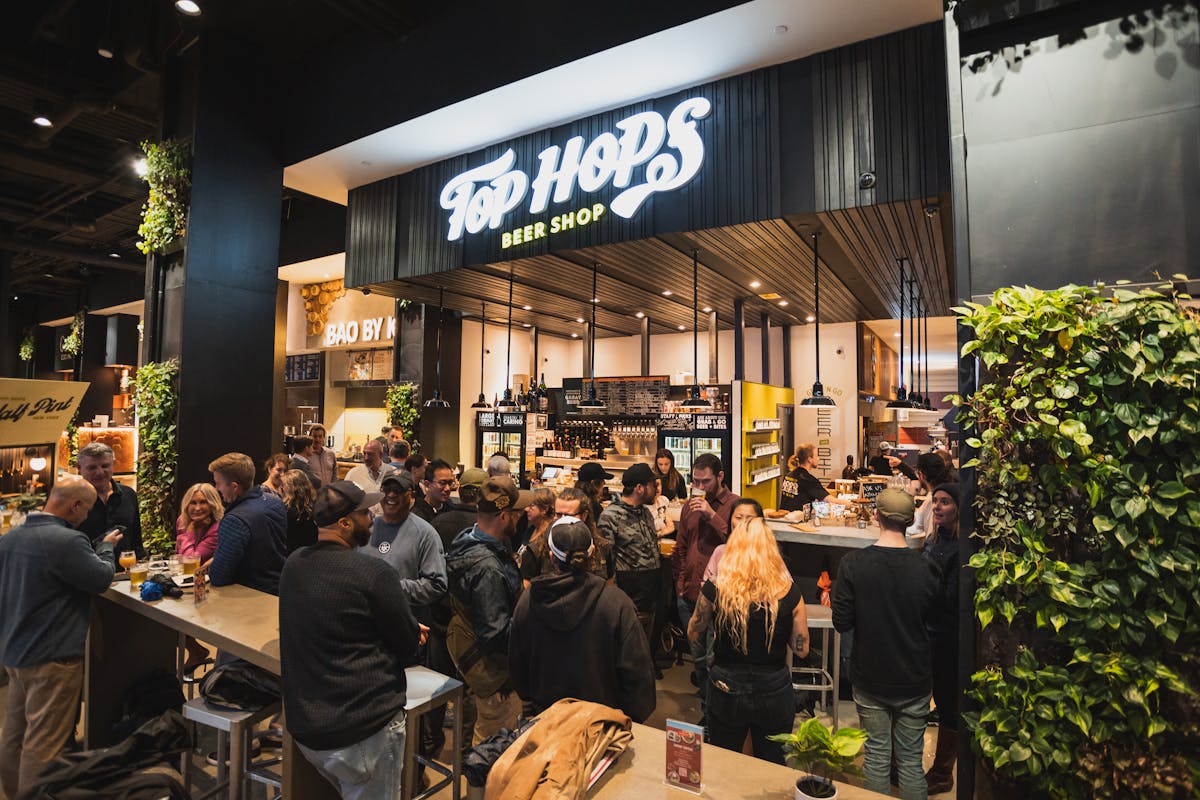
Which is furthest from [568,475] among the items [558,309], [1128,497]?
[1128,497]

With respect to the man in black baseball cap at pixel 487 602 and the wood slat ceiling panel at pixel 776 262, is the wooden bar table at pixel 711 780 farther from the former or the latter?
the wood slat ceiling panel at pixel 776 262

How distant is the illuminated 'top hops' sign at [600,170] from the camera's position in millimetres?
5605

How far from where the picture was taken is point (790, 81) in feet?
16.9

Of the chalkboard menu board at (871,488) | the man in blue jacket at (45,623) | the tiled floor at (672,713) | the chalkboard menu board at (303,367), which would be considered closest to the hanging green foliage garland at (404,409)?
the chalkboard menu board at (303,367)

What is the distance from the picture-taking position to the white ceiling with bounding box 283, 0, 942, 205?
4.55 meters

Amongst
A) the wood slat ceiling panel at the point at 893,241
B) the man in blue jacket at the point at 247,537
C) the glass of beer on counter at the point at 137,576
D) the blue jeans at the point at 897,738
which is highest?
the wood slat ceiling panel at the point at 893,241

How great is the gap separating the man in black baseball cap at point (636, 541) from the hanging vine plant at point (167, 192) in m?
5.46

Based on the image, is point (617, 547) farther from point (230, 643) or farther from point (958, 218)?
point (958, 218)

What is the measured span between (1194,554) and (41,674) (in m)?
4.99

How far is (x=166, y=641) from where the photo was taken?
149 inches

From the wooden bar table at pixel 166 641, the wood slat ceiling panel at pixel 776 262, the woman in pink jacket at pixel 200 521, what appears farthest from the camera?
the wood slat ceiling panel at pixel 776 262

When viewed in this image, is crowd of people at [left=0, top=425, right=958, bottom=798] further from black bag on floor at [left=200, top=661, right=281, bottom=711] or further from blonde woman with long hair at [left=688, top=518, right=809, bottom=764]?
black bag on floor at [left=200, top=661, right=281, bottom=711]

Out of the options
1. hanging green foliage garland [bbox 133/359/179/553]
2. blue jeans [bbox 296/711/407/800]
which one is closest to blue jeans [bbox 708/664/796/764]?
blue jeans [bbox 296/711/407/800]

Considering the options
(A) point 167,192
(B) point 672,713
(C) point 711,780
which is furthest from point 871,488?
(A) point 167,192
